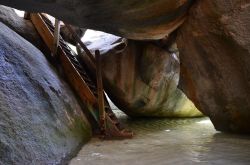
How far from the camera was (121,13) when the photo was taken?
423 cm

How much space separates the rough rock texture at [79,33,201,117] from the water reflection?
128 cm

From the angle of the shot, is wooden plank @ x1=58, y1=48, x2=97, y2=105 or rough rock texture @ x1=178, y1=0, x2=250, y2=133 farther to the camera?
wooden plank @ x1=58, y1=48, x2=97, y2=105

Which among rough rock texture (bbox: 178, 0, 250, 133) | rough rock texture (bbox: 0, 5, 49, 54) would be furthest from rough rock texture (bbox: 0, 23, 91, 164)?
rough rock texture (bbox: 178, 0, 250, 133)

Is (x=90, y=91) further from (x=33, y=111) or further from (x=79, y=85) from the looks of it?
(x=33, y=111)

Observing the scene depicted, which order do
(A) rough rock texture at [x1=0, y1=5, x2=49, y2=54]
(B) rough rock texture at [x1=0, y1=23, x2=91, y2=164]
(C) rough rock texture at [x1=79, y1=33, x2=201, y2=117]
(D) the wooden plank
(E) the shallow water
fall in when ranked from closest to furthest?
(B) rough rock texture at [x1=0, y1=23, x2=91, y2=164] → (E) the shallow water → (D) the wooden plank → (A) rough rock texture at [x1=0, y1=5, x2=49, y2=54] → (C) rough rock texture at [x1=79, y1=33, x2=201, y2=117]

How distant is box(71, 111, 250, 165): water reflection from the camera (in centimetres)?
405

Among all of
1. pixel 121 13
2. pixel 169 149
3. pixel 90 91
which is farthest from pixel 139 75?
pixel 121 13

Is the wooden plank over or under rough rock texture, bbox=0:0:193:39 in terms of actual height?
under

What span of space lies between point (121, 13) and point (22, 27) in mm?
3293

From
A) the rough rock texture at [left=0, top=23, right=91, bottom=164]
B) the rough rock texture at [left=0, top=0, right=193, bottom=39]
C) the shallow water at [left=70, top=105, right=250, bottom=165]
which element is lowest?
the shallow water at [left=70, top=105, right=250, bottom=165]

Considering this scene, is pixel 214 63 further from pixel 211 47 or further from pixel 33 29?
pixel 33 29

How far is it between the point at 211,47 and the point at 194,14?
562mm

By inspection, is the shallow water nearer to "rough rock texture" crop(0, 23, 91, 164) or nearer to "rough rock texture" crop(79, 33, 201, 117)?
"rough rock texture" crop(0, 23, 91, 164)

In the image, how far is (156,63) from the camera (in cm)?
722
